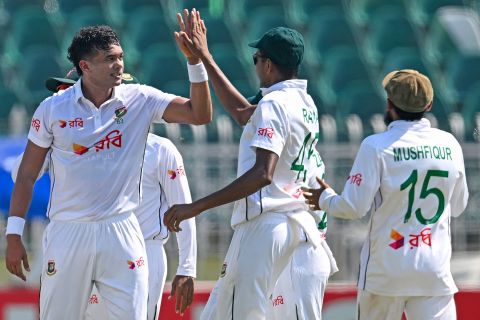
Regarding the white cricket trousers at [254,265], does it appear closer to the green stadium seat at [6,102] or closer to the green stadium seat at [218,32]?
the green stadium seat at [6,102]

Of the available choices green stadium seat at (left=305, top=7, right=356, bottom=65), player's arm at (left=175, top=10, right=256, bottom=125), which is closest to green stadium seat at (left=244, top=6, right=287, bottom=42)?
green stadium seat at (left=305, top=7, right=356, bottom=65)

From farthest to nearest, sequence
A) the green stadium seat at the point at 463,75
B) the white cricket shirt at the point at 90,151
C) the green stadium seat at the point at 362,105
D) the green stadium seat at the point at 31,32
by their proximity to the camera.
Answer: the green stadium seat at the point at 31,32
the green stadium seat at the point at 463,75
the green stadium seat at the point at 362,105
the white cricket shirt at the point at 90,151

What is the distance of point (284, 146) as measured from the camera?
5586 mm

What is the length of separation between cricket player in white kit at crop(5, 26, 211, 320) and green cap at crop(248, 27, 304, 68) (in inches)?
15.3

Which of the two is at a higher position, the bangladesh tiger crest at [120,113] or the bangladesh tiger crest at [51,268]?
the bangladesh tiger crest at [120,113]

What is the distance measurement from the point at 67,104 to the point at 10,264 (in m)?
0.83

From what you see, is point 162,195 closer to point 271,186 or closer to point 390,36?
point 271,186

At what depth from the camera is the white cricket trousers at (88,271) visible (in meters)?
5.41

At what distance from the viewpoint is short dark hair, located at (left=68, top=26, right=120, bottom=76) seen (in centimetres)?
557

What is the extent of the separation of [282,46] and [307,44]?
33.0ft

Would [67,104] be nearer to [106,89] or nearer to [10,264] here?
[106,89]

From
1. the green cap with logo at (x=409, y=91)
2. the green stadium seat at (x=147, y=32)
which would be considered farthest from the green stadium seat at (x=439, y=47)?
the green cap with logo at (x=409, y=91)

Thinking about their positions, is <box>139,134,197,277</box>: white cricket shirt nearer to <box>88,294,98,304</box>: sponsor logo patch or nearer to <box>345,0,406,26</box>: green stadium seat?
<box>88,294,98,304</box>: sponsor logo patch

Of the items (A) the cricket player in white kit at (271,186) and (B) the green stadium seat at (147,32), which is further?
(B) the green stadium seat at (147,32)
